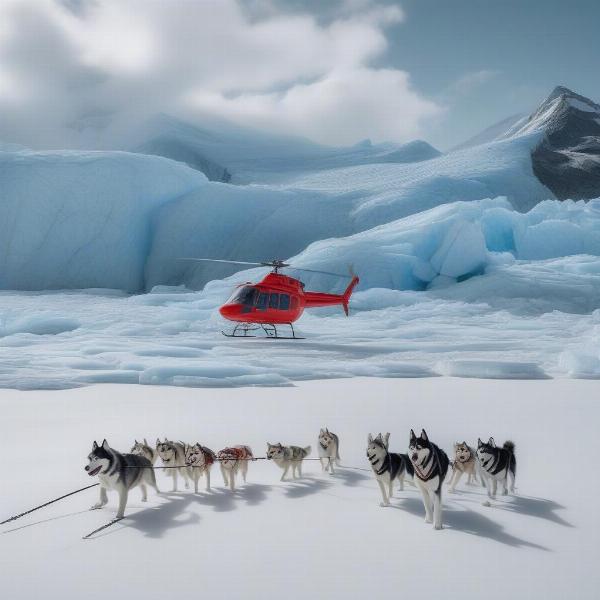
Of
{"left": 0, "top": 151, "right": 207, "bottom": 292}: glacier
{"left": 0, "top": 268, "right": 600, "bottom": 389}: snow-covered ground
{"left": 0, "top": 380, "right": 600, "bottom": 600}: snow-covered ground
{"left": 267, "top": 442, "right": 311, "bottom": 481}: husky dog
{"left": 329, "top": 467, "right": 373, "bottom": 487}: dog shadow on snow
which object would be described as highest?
{"left": 0, "top": 151, "right": 207, "bottom": 292}: glacier

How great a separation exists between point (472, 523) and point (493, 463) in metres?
0.37

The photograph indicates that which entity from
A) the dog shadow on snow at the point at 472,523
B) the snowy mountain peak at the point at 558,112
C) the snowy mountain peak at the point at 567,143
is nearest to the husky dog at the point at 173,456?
the dog shadow on snow at the point at 472,523

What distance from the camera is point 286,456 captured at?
10.9 feet

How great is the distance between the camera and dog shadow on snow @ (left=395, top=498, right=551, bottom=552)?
2.54 meters

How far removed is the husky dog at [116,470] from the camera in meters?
2.70

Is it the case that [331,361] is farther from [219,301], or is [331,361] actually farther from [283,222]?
[283,222]

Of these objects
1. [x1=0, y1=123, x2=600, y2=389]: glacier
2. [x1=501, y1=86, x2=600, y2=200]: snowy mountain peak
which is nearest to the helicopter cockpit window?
[x1=0, y1=123, x2=600, y2=389]: glacier

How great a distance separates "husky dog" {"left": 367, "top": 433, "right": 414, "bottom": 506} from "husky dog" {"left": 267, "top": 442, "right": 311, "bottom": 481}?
0.58m

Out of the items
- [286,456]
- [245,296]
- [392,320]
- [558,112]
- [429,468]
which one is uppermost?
[558,112]

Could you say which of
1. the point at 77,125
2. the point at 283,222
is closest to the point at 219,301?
the point at 283,222

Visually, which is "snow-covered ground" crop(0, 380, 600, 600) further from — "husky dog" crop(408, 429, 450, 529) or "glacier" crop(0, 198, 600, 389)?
"glacier" crop(0, 198, 600, 389)

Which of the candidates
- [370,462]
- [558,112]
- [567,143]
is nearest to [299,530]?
[370,462]

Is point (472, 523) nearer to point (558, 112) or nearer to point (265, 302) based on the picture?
point (265, 302)

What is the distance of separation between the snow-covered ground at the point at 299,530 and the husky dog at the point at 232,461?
8 cm
